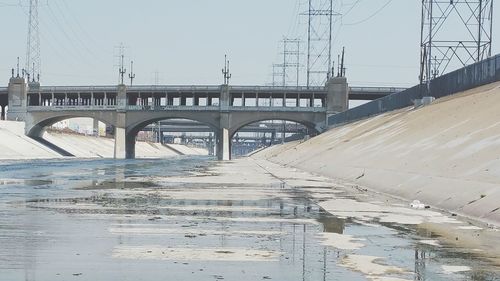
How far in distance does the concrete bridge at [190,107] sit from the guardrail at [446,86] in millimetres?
26263

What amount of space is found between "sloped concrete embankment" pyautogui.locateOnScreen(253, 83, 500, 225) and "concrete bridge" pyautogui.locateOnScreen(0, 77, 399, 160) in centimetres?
6908

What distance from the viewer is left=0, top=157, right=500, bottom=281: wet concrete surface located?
1070 cm

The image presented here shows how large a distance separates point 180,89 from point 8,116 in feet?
111

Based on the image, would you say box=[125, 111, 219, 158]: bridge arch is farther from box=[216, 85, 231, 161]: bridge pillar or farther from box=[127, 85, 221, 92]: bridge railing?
box=[127, 85, 221, 92]: bridge railing

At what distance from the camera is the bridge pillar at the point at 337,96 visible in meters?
127

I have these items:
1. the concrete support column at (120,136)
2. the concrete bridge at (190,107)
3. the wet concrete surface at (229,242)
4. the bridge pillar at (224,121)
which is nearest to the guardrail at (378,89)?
the concrete bridge at (190,107)

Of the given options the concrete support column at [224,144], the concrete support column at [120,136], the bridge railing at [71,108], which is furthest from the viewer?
the concrete support column at [120,136]

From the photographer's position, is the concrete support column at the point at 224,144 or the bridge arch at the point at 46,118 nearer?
the concrete support column at the point at 224,144

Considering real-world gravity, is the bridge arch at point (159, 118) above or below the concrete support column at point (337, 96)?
below

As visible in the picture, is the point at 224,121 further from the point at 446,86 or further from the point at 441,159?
the point at 441,159

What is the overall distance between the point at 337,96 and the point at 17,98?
60.9 metres

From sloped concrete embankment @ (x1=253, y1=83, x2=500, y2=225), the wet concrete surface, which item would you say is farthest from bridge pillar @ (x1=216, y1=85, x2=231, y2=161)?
the wet concrete surface

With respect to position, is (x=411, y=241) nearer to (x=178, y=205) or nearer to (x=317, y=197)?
(x=178, y=205)

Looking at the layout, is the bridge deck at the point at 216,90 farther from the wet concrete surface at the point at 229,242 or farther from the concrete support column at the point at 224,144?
the wet concrete surface at the point at 229,242
